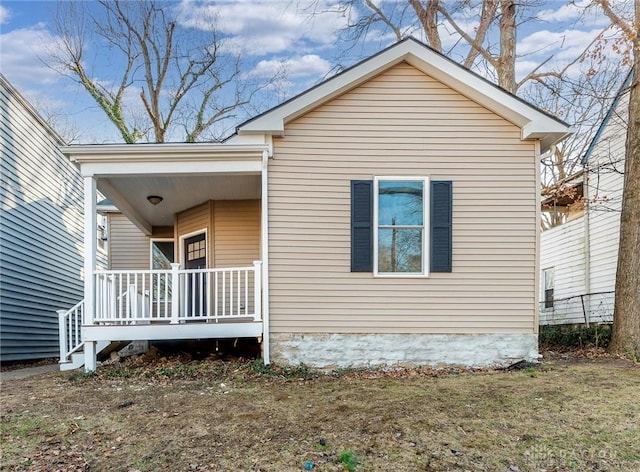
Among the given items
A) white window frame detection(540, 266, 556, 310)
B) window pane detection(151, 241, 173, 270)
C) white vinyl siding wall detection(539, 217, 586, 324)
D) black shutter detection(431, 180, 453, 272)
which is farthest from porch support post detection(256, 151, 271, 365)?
white window frame detection(540, 266, 556, 310)

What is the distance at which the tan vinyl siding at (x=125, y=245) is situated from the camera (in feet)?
37.8

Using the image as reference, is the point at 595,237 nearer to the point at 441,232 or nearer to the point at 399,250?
the point at 441,232

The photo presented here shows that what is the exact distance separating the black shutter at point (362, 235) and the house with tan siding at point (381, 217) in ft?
0.07

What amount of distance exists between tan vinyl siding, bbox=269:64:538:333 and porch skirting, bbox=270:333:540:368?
0.13 m

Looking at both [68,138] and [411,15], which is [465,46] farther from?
[68,138]

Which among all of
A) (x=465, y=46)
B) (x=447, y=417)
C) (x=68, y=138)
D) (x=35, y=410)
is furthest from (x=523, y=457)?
(x=68, y=138)

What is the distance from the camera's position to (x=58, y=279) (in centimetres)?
1163

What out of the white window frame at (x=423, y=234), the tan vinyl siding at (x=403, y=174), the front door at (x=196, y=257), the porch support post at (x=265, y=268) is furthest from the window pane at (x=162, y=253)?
the white window frame at (x=423, y=234)

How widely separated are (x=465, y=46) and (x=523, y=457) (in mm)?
13718

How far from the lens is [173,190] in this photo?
8.06 meters

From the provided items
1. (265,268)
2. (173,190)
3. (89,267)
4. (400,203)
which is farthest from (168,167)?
(400,203)

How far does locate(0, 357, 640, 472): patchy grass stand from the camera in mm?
3775

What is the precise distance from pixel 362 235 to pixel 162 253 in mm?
6587

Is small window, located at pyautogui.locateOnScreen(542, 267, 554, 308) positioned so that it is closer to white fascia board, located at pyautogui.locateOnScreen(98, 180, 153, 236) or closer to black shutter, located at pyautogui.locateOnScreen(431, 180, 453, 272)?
black shutter, located at pyautogui.locateOnScreen(431, 180, 453, 272)
